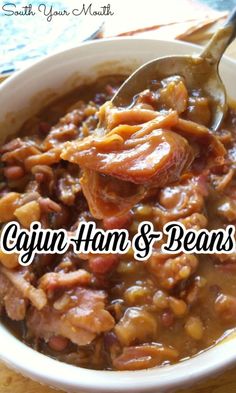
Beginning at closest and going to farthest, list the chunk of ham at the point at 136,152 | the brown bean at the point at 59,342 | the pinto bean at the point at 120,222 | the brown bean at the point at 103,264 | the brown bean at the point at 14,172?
the chunk of ham at the point at 136,152 < the brown bean at the point at 59,342 < the brown bean at the point at 103,264 < the pinto bean at the point at 120,222 < the brown bean at the point at 14,172

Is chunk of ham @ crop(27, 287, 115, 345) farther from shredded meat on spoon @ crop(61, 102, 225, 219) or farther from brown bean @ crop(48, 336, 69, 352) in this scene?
shredded meat on spoon @ crop(61, 102, 225, 219)

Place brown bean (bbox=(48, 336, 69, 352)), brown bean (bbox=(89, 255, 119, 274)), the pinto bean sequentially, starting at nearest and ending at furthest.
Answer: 1. brown bean (bbox=(48, 336, 69, 352))
2. brown bean (bbox=(89, 255, 119, 274))
3. the pinto bean

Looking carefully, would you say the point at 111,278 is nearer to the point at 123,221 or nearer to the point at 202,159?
the point at 123,221

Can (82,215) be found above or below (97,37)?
below

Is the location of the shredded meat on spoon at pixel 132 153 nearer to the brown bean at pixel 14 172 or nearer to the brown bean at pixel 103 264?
the brown bean at pixel 103 264

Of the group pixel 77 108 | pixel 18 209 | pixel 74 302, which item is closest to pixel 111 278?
pixel 74 302

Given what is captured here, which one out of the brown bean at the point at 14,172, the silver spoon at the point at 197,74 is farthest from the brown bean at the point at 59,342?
the silver spoon at the point at 197,74

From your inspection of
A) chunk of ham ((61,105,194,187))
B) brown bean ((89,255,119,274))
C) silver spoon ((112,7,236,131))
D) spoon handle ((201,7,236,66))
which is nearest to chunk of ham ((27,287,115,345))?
brown bean ((89,255,119,274))
